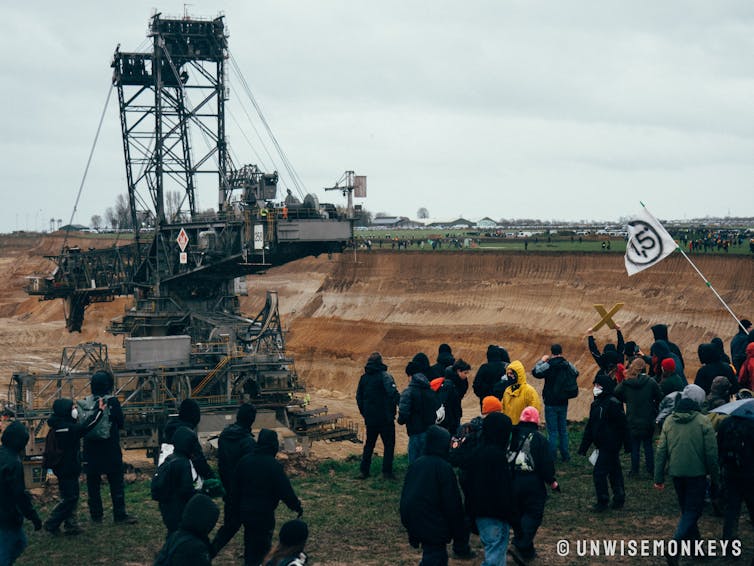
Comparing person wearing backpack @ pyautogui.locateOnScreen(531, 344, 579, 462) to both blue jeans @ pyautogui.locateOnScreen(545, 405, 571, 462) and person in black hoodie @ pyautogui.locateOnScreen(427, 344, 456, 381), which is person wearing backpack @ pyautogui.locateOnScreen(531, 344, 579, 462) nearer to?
blue jeans @ pyautogui.locateOnScreen(545, 405, 571, 462)

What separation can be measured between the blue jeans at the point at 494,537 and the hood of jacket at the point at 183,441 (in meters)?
3.08

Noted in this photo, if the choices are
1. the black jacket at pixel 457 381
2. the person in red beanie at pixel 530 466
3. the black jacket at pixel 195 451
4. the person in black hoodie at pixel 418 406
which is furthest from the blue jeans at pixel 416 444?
the black jacket at pixel 195 451

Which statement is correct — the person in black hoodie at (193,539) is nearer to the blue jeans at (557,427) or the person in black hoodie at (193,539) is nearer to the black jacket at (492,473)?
the black jacket at (492,473)

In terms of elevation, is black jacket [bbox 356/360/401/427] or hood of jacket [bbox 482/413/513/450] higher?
hood of jacket [bbox 482/413/513/450]

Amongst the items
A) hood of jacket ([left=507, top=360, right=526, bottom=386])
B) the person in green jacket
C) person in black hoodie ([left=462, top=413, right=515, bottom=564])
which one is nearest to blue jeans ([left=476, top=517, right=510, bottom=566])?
person in black hoodie ([left=462, top=413, right=515, bottom=564])

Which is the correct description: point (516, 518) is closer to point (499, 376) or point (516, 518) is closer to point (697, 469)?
point (697, 469)

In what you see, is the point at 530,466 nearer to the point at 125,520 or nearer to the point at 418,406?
the point at 418,406

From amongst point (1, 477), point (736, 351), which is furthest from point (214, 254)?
point (1, 477)

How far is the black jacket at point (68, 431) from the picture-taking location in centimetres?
1155

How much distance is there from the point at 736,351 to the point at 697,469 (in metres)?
6.98

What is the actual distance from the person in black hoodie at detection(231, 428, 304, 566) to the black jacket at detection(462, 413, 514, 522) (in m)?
1.82

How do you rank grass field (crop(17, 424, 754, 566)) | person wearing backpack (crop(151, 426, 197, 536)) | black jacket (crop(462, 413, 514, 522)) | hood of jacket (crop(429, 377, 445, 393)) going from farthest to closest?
hood of jacket (crop(429, 377, 445, 393)) < grass field (crop(17, 424, 754, 566)) < person wearing backpack (crop(151, 426, 197, 536)) < black jacket (crop(462, 413, 514, 522))

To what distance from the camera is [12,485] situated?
9586 millimetres

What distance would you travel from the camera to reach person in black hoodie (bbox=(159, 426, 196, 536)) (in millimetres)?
9445
